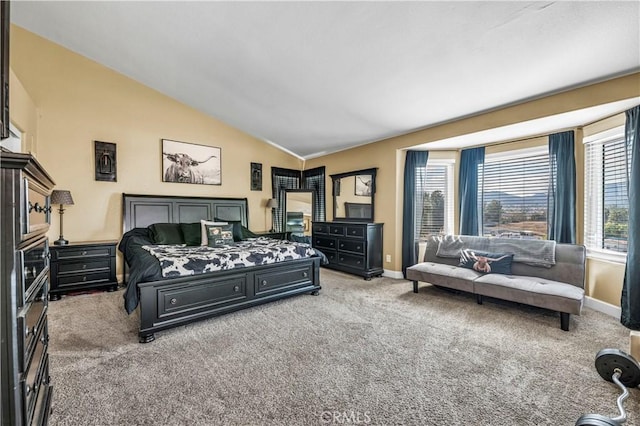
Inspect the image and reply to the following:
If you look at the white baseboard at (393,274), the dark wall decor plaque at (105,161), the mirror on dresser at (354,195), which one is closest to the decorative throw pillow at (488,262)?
the white baseboard at (393,274)

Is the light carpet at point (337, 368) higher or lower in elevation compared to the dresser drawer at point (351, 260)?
lower

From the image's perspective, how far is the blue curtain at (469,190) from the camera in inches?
181

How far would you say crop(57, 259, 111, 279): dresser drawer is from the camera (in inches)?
151

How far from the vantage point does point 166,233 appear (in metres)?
4.35

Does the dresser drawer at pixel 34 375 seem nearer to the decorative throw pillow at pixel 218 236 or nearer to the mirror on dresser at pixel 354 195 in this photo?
the decorative throw pillow at pixel 218 236

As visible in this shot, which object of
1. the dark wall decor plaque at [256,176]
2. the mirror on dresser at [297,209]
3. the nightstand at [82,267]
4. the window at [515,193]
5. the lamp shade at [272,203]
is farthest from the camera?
the mirror on dresser at [297,209]

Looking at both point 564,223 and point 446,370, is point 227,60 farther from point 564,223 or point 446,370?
point 564,223

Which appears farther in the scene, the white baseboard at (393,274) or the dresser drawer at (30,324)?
the white baseboard at (393,274)

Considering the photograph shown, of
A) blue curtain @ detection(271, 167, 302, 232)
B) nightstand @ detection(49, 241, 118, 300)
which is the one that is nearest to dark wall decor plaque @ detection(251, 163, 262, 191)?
blue curtain @ detection(271, 167, 302, 232)

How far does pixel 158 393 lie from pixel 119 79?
4.90 m

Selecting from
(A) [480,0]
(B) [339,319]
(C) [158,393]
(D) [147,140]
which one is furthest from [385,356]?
(D) [147,140]

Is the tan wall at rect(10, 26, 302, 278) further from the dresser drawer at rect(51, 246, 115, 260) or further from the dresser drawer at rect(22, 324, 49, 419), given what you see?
the dresser drawer at rect(22, 324, 49, 419)

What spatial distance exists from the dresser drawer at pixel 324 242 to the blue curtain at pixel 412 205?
1.37 m

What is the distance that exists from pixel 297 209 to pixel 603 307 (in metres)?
5.07
